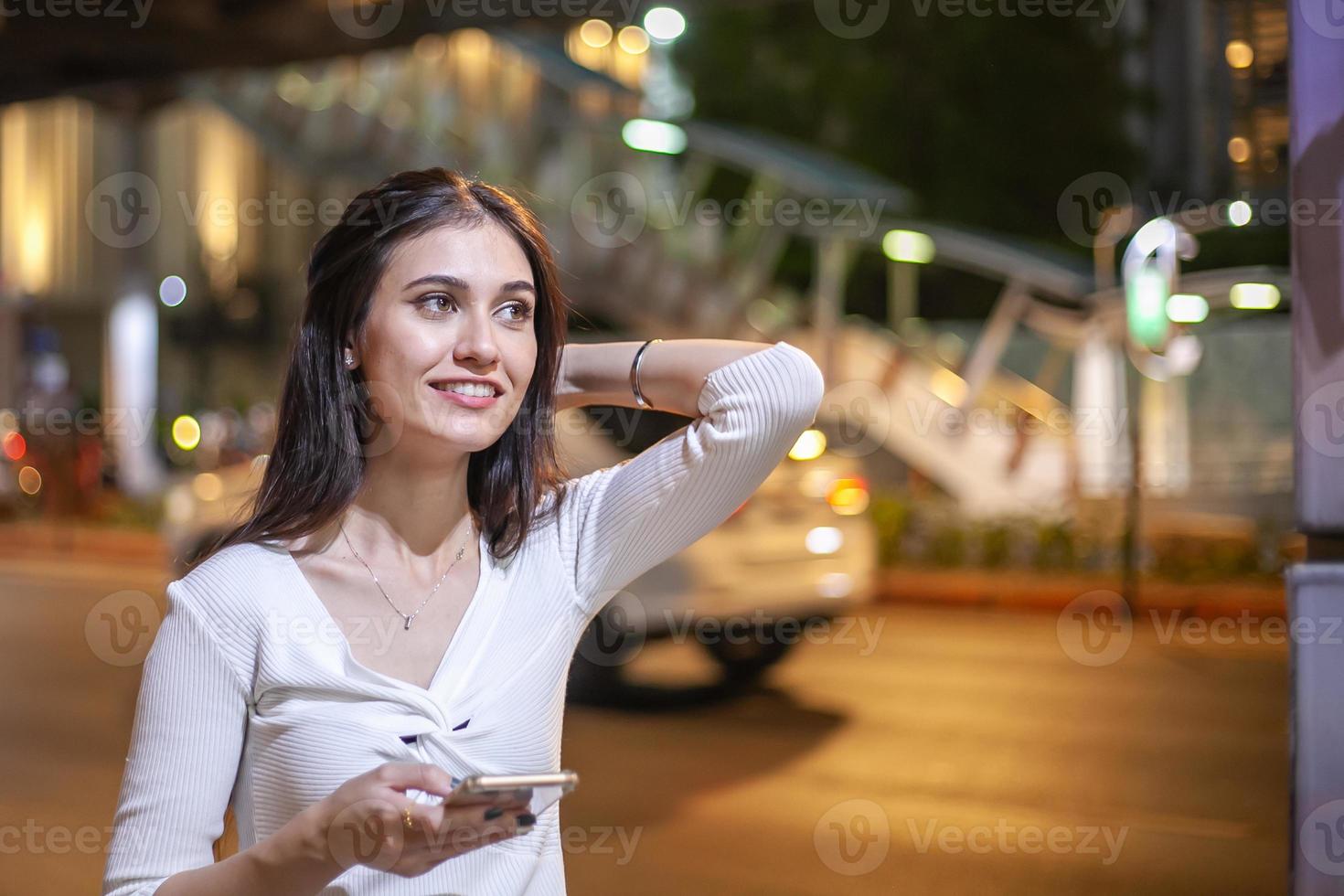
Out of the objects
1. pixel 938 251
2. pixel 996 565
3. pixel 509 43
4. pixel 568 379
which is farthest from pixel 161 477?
pixel 568 379

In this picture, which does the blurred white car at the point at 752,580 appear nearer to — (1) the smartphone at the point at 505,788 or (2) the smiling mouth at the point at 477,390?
(2) the smiling mouth at the point at 477,390

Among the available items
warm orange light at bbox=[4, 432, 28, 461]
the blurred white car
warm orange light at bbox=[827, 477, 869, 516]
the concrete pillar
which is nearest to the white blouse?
the concrete pillar

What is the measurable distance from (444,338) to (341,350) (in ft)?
0.61

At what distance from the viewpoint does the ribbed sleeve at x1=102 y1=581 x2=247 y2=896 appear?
1605 mm

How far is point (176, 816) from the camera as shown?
162 cm

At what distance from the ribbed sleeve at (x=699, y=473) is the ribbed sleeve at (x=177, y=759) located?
0.52 metres

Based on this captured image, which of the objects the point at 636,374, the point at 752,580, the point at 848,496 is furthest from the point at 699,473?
the point at 848,496

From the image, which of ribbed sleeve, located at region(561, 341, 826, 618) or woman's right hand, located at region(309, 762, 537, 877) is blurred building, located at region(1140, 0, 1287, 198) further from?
woman's right hand, located at region(309, 762, 537, 877)

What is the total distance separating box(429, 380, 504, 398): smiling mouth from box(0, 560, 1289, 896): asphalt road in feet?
10.2

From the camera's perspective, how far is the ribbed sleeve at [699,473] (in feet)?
6.20

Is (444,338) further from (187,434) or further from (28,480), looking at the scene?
(187,434)

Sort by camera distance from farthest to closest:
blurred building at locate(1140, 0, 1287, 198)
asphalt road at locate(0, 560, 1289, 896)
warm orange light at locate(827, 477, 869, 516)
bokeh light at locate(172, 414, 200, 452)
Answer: bokeh light at locate(172, 414, 200, 452) → warm orange light at locate(827, 477, 869, 516) → asphalt road at locate(0, 560, 1289, 896) → blurred building at locate(1140, 0, 1287, 198)

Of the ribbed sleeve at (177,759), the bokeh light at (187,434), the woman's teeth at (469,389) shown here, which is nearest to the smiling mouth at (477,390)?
the woman's teeth at (469,389)

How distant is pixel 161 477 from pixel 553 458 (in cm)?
1880
